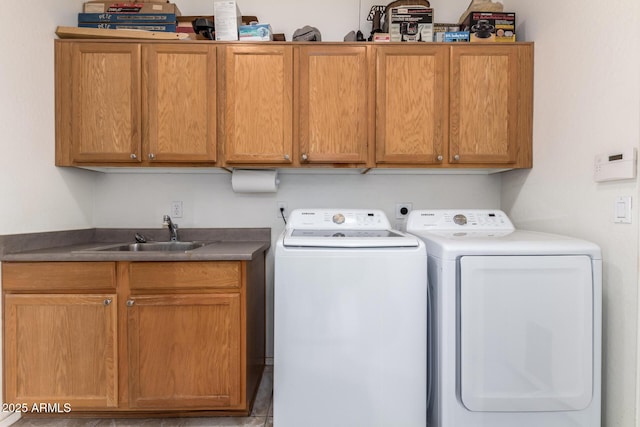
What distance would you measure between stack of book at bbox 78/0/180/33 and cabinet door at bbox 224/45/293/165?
0.44 meters

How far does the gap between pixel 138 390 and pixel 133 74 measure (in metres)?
1.67

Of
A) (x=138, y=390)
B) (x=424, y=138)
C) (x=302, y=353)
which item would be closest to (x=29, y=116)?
(x=138, y=390)

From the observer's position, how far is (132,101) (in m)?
1.87

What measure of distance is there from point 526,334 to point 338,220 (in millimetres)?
1050

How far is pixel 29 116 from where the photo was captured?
67.3 inches

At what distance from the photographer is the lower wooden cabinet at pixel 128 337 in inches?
62.6

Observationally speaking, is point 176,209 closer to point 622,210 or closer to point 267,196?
point 267,196

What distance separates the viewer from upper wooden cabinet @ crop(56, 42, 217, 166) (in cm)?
186

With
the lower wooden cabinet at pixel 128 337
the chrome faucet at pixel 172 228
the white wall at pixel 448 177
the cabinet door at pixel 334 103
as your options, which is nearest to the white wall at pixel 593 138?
the white wall at pixel 448 177

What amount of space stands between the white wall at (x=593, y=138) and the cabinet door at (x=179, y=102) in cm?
183

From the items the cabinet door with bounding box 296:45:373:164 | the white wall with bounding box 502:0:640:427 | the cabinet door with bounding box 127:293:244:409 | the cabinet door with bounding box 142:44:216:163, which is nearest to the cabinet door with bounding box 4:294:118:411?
the cabinet door with bounding box 127:293:244:409

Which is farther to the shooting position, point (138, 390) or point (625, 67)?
point (138, 390)

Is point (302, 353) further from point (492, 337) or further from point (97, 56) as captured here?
point (97, 56)

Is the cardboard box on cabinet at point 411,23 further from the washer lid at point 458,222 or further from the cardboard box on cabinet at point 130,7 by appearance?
the cardboard box on cabinet at point 130,7
